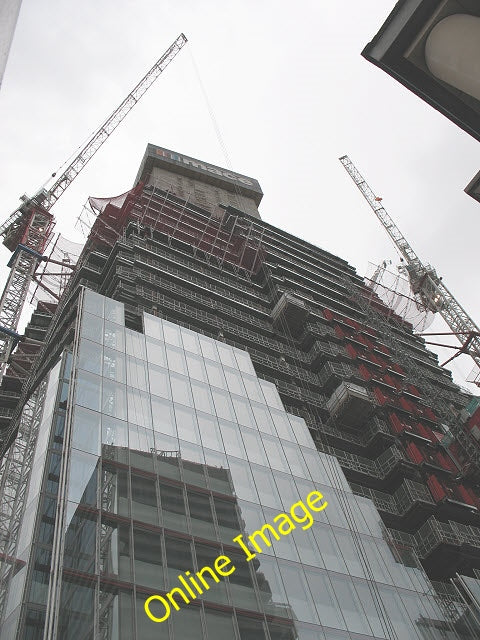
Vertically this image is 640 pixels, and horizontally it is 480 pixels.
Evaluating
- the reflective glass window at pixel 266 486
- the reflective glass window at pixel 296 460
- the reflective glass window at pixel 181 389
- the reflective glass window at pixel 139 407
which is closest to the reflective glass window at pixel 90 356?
the reflective glass window at pixel 139 407

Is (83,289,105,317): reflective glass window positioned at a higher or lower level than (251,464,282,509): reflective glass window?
lower

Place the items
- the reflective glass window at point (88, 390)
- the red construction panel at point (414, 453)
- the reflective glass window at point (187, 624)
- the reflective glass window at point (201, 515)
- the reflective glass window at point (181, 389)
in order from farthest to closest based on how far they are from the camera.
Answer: the red construction panel at point (414, 453), the reflective glass window at point (181, 389), the reflective glass window at point (88, 390), the reflective glass window at point (201, 515), the reflective glass window at point (187, 624)

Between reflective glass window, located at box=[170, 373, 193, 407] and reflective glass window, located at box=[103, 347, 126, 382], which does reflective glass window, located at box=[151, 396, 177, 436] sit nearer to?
reflective glass window, located at box=[170, 373, 193, 407]

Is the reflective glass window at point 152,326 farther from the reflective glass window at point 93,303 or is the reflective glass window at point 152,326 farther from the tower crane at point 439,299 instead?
the tower crane at point 439,299

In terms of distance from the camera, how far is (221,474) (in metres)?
25.5

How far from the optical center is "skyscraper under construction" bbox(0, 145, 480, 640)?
18.8m

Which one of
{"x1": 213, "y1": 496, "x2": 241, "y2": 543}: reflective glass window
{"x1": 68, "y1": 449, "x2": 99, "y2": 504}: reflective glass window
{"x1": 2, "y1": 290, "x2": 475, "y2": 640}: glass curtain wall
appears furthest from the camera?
{"x1": 213, "y1": 496, "x2": 241, "y2": 543}: reflective glass window

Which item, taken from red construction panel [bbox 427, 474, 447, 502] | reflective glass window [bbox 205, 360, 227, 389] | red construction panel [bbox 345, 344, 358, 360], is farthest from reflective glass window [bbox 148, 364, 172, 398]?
Answer: red construction panel [bbox 345, 344, 358, 360]

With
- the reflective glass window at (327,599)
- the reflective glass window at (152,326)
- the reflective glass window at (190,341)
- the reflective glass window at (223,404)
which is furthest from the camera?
the reflective glass window at (190,341)

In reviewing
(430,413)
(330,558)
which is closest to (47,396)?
(330,558)

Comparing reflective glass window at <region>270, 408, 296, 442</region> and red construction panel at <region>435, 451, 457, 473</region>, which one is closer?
reflective glass window at <region>270, 408, 296, 442</region>

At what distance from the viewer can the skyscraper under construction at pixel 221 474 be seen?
18.8 m

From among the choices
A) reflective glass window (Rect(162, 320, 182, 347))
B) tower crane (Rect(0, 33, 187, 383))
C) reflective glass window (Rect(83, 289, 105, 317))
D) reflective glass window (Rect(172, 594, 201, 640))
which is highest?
reflective glass window (Rect(172, 594, 201, 640))

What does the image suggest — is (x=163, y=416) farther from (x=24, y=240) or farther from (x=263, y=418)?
(x=24, y=240)
